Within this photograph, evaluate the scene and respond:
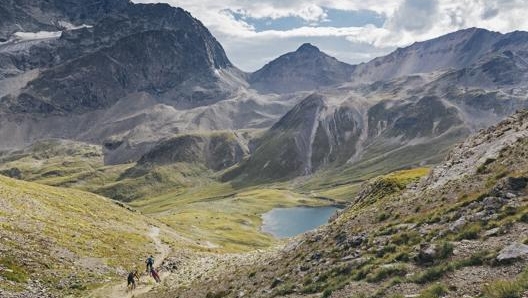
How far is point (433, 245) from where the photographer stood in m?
27.8

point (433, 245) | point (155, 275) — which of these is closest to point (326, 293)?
point (433, 245)

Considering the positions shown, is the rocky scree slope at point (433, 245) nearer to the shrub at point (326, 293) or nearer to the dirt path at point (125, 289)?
the shrub at point (326, 293)

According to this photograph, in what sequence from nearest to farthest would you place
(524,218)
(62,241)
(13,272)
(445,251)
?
(445,251), (524,218), (13,272), (62,241)

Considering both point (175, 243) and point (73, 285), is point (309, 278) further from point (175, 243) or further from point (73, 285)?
point (175, 243)

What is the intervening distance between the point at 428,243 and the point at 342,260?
6682 mm

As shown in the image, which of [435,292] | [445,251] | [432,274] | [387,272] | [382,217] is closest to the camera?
[435,292]

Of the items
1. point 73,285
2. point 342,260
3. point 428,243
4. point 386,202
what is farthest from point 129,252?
point 428,243

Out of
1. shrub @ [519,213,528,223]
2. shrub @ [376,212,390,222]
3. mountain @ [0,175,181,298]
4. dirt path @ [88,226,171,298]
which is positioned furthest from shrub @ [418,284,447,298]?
mountain @ [0,175,181,298]

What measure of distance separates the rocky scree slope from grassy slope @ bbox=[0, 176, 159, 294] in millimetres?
14175

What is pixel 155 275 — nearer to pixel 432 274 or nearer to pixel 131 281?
pixel 131 281

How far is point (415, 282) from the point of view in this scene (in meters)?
24.7

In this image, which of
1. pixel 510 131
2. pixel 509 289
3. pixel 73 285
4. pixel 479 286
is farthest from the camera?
pixel 73 285

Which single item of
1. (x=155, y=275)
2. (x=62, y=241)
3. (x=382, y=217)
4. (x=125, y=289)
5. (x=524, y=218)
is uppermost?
(x=524, y=218)

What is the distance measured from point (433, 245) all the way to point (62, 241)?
4837cm
